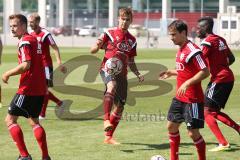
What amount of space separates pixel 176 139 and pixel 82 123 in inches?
192

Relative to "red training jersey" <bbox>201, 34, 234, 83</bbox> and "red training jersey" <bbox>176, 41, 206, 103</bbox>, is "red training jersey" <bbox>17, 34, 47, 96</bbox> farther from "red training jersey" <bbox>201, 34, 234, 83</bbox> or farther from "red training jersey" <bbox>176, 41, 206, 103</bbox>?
"red training jersey" <bbox>201, 34, 234, 83</bbox>

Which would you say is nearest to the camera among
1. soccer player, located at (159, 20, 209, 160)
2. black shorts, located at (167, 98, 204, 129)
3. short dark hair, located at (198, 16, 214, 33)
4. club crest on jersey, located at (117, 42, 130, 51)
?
soccer player, located at (159, 20, 209, 160)

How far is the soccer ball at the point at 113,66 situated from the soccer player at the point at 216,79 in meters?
1.50

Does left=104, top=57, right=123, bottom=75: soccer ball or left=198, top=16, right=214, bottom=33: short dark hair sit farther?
left=104, top=57, right=123, bottom=75: soccer ball

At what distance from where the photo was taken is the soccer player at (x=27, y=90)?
30.3ft

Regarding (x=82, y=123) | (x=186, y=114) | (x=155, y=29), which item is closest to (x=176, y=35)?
(x=186, y=114)

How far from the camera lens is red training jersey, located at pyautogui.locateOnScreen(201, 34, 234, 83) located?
10.6 metres

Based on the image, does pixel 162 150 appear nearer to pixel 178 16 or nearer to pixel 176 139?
pixel 176 139

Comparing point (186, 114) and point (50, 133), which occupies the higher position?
point (186, 114)

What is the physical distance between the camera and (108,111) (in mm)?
11375

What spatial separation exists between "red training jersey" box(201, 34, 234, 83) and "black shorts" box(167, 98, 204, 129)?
5.41 ft

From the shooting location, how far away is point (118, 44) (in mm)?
11578

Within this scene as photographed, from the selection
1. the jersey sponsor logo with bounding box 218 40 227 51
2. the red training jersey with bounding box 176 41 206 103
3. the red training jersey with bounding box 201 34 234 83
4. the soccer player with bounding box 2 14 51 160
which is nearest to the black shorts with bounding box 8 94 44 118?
the soccer player with bounding box 2 14 51 160

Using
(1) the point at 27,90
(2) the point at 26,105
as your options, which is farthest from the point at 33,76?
(2) the point at 26,105
